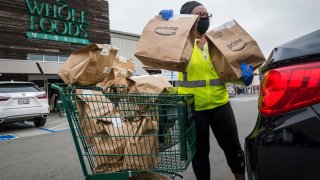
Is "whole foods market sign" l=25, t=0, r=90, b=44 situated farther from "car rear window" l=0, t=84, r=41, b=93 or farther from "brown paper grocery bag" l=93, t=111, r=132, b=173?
"brown paper grocery bag" l=93, t=111, r=132, b=173

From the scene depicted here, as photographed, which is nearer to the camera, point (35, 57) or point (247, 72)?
point (247, 72)

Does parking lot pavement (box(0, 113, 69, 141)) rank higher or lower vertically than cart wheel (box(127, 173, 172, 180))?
lower

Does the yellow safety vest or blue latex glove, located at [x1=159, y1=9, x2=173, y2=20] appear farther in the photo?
the yellow safety vest

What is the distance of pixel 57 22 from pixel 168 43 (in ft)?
61.0

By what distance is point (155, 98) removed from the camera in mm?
2258

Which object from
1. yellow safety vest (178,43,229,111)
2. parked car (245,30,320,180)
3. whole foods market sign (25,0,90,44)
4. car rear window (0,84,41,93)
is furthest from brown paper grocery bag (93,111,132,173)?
whole foods market sign (25,0,90,44)

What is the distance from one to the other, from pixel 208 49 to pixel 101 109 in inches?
39.1

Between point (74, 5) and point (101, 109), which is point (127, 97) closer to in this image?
point (101, 109)

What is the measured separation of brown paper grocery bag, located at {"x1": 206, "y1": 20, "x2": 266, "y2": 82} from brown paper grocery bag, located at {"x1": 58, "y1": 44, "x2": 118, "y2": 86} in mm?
896

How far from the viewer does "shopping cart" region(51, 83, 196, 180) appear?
2.22 meters

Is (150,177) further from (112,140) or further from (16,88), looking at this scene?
(16,88)

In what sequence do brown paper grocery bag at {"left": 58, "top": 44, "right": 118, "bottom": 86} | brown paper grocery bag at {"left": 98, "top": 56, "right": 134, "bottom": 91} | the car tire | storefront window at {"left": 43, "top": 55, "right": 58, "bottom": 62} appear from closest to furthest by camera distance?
brown paper grocery bag at {"left": 58, "top": 44, "right": 118, "bottom": 86}
brown paper grocery bag at {"left": 98, "top": 56, "right": 134, "bottom": 91}
the car tire
storefront window at {"left": 43, "top": 55, "right": 58, "bottom": 62}

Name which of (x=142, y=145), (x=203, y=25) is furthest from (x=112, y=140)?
(x=203, y=25)

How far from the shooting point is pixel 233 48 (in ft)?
8.01
